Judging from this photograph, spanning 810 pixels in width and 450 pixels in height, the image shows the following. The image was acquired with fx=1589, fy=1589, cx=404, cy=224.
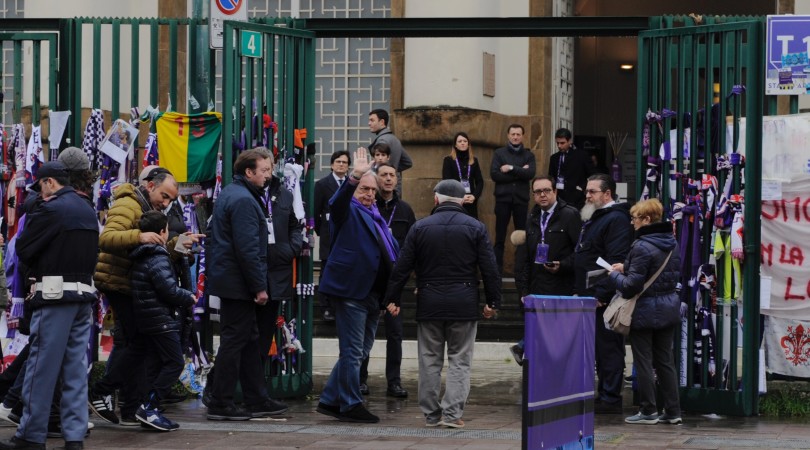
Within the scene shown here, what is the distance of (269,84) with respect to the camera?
42.3 feet

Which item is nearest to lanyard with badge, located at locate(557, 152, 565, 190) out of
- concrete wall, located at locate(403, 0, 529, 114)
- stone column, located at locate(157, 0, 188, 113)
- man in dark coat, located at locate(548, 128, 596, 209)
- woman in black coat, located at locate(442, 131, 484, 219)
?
man in dark coat, located at locate(548, 128, 596, 209)

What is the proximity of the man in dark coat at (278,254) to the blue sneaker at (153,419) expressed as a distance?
130 centimetres

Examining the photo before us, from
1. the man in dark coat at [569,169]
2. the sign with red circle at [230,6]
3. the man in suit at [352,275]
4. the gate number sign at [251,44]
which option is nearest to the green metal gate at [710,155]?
the man in suit at [352,275]

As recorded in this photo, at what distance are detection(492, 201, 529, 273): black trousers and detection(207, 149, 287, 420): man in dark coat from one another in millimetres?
7035

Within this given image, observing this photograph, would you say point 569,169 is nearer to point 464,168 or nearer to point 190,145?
point 464,168

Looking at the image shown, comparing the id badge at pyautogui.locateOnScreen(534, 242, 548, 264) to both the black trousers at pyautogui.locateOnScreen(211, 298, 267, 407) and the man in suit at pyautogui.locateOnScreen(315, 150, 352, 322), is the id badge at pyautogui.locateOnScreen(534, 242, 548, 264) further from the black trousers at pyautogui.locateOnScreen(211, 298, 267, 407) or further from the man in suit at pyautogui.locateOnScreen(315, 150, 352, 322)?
the black trousers at pyautogui.locateOnScreen(211, 298, 267, 407)

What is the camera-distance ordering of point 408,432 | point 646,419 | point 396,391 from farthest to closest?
point 396,391, point 646,419, point 408,432

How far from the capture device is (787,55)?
12.2 m

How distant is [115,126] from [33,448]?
3.79 m

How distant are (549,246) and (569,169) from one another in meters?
5.89

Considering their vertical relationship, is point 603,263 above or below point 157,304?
above

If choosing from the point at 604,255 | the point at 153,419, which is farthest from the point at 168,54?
the point at 153,419

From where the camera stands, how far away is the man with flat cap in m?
11.2

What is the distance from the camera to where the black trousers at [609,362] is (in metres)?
12.5
